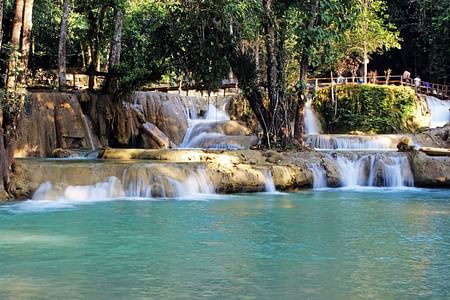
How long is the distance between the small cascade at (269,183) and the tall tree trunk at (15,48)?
6207mm

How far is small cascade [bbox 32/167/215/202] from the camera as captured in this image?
13398 millimetres

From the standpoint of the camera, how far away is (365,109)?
2895 cm

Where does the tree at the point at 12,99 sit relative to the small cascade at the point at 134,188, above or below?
above

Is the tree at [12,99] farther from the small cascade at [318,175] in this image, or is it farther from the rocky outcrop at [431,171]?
the rocky outcrop at [431,171]

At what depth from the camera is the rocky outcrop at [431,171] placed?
17.1 m

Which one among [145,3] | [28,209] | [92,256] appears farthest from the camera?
[145,3]

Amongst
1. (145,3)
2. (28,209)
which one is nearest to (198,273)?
(28,209)

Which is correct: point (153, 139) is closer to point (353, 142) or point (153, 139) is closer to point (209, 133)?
point (209, 133)

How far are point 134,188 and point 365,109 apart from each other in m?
17.4

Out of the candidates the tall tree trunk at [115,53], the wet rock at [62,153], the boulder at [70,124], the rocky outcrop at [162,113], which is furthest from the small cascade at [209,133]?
the wet rock at [62,153]

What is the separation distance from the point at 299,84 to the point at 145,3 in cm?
1647


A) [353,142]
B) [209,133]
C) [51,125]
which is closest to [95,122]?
[51,125]

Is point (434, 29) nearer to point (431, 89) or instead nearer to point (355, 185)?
point (431, 89)

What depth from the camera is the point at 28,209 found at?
12.0 metres
